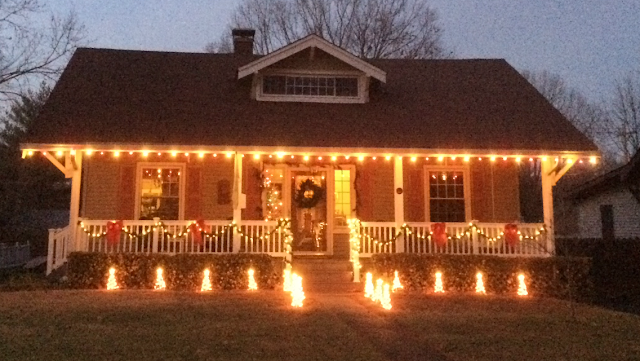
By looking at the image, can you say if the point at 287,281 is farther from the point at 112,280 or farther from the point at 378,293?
the point at 112,280

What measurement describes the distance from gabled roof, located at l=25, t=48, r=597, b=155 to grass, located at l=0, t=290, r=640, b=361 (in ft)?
12.2

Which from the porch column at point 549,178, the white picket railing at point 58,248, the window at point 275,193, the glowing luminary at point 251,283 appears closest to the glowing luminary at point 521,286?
the porch column at point 549,178

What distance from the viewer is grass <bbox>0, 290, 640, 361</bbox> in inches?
280

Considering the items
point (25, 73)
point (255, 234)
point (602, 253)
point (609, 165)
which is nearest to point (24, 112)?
point (25, 73)

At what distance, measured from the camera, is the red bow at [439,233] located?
13039 millimetres

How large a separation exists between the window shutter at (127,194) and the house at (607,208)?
42.3 feet

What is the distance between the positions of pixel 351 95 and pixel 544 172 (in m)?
5.29

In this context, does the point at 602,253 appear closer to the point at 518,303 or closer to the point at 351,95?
the point at 518,303

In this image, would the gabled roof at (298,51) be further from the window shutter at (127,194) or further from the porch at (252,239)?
the porch at (252,239)

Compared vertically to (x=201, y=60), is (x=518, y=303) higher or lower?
lower

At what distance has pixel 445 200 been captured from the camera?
15383mm

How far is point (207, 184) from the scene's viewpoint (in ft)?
49.1

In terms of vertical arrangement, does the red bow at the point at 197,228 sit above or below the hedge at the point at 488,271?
above

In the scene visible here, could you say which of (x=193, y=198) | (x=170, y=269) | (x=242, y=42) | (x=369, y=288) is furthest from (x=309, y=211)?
(x=242, y=42)
